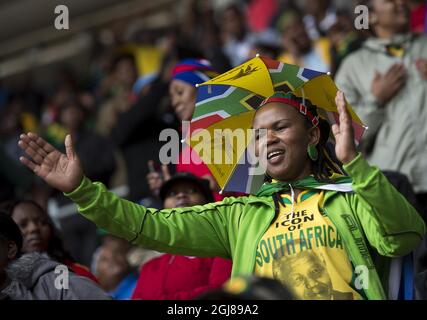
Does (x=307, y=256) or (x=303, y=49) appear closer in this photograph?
(x=307, y=256)

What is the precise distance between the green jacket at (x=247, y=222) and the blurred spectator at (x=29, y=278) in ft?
1.45

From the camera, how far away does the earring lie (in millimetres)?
4871

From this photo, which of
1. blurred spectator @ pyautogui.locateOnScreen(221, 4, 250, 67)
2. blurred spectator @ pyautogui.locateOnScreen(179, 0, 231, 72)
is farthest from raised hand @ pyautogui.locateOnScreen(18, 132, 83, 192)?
blurred spectator @ pyautogui.locateOnScreen(221, 4, 250, 67)

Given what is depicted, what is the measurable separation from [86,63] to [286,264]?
A: 10946mm

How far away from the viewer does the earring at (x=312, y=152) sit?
487 cm

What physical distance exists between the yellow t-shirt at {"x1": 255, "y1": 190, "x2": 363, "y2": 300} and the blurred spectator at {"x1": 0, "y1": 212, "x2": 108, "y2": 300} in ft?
2.77

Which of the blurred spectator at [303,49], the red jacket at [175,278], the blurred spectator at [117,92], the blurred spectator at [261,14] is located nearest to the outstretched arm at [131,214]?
the red jacket at [175,278]

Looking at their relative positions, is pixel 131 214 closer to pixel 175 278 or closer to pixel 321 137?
pixel 321 137

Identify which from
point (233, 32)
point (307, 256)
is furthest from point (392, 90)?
point (233, 32)

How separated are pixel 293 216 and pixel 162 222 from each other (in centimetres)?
60

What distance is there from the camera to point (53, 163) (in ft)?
14.8

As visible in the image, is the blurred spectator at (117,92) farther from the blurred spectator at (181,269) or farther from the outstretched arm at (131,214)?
the outstretched arm at (131,214)
